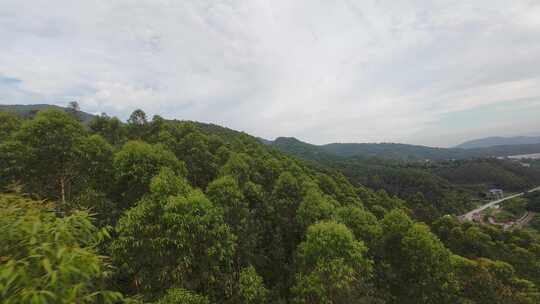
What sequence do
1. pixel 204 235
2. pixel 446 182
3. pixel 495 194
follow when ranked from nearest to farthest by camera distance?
pixel 204 235 < pixel 495 194 < pixel 446 182

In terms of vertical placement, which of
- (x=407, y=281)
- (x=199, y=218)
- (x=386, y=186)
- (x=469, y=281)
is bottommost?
(x=386, y=186)

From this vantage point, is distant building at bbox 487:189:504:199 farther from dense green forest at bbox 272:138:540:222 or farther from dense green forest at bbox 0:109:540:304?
dense green forest at bbox 0:109:540:304

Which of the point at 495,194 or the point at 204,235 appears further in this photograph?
the point at 495,194

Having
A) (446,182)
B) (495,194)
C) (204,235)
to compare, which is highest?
(204,235)

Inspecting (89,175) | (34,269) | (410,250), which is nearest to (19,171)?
(89,175)

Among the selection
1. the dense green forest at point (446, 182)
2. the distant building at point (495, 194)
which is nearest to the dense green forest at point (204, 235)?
the dense green forest at point (446, 182)

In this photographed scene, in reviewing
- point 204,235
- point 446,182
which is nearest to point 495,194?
point 446,182

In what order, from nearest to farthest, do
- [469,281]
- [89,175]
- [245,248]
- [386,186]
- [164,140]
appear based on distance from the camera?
[245,248], [89,175], [469,281], [164,140], [386,186]

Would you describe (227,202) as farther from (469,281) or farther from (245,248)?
(469,281)

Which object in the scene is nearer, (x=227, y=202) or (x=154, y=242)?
(x=154, y=242)

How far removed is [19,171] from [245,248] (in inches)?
632

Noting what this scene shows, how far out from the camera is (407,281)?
16188 mm

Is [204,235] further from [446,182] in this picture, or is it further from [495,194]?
[495,194]

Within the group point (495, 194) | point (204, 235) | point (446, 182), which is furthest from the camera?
point (446, 182)
